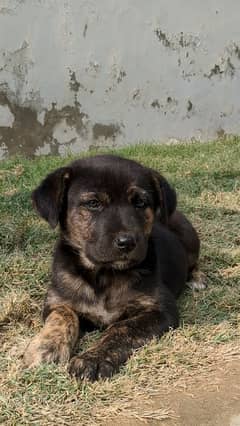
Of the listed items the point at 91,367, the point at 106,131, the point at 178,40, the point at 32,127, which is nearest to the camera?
the point at 91,367

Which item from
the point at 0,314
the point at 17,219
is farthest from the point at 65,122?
the point at 0,314

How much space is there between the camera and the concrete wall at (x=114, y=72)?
31.4 feet

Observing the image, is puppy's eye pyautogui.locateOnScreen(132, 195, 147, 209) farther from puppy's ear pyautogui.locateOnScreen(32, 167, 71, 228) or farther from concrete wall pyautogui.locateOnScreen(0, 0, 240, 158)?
concrete wall pyautogui.locateOnScreen(0, 0, 240, 158)

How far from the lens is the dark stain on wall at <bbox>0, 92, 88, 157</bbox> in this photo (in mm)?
9625

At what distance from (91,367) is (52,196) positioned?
1004 mm

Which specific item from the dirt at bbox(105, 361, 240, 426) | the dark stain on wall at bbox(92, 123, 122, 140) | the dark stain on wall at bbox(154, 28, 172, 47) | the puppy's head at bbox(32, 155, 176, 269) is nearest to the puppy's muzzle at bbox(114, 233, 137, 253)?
the puppy's head at bbox(32, 155, 176, 269)

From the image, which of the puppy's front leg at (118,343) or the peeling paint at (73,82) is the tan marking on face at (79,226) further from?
the peeling paint at (73,82)

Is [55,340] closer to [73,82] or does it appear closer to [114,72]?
[73,82]

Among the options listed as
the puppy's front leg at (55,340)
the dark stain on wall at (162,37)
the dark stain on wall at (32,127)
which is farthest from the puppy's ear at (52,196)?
the dark stain on wall at (162,37)

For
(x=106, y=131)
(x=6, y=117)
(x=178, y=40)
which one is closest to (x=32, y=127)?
(x=6, y=117)

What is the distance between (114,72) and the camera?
995 centimetres

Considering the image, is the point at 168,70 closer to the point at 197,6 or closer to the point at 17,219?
the point at 197,6

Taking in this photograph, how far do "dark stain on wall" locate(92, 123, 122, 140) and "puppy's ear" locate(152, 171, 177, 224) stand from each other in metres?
5.94

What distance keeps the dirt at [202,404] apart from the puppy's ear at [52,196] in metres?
1.13
